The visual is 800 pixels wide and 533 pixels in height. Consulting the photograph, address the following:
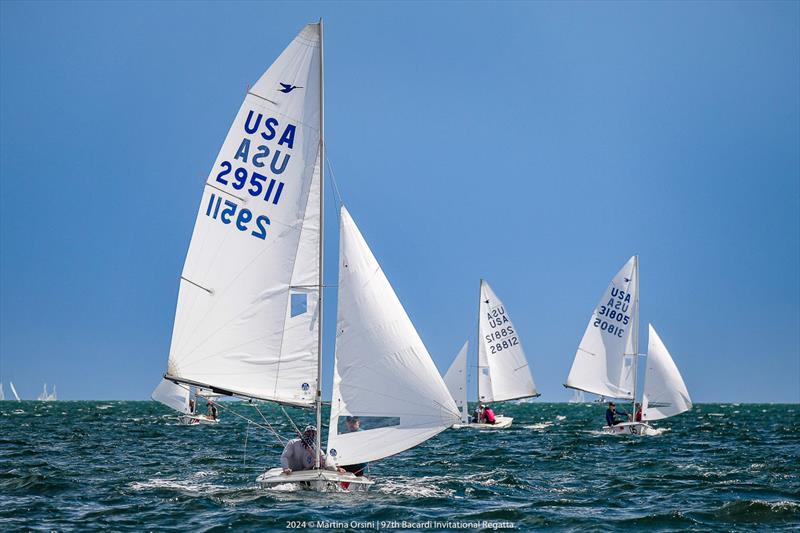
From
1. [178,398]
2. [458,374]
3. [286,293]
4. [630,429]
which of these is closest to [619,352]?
[630,429]

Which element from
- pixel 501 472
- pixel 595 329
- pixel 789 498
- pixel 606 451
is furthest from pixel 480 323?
pixel 789 498

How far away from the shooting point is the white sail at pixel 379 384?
55.9 ft

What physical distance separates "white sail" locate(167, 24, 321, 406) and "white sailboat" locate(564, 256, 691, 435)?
33.8 m

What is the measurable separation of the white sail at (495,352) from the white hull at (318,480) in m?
37.7

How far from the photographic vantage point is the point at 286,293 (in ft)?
58.1

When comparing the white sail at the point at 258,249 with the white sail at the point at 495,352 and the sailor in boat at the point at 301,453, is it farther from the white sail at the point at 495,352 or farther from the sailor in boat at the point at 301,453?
the white sail at the point at 495,352

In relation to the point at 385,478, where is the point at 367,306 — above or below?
above

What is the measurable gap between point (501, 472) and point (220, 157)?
11.9 meters

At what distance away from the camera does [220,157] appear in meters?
17.8

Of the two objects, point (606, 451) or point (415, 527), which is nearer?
point (415, 527)

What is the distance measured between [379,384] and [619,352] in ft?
113

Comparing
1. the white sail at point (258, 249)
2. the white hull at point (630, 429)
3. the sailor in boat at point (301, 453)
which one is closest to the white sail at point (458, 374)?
the white hull at point (630, 429)

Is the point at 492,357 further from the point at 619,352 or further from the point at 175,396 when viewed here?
the point at 175,396

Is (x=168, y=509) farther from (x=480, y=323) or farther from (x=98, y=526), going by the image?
(x=480, y=323)
